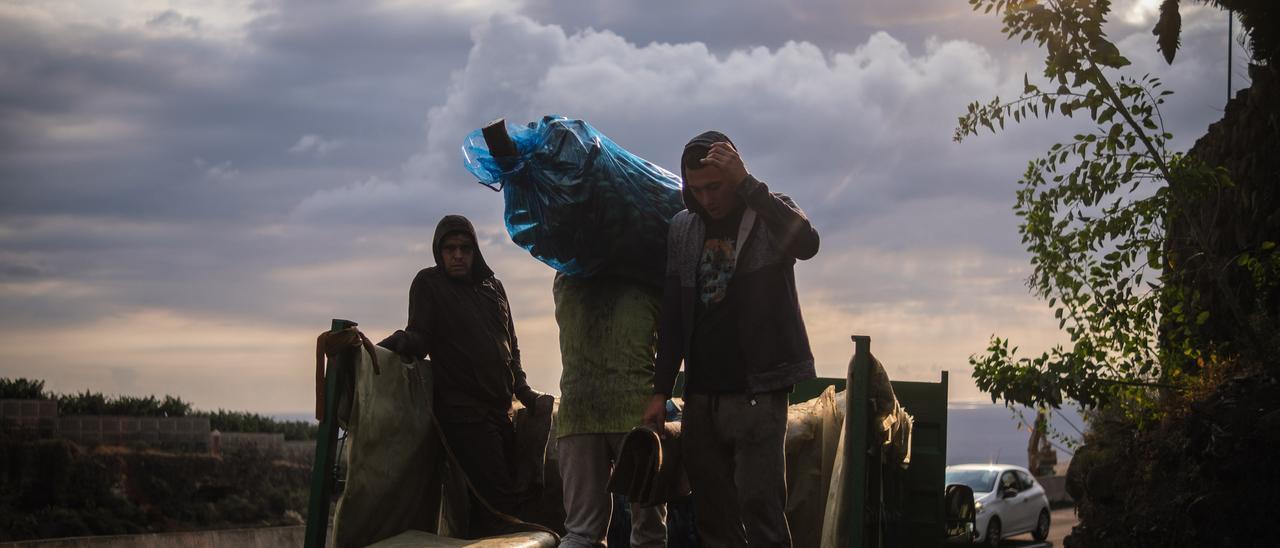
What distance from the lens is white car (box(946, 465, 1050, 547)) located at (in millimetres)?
19812

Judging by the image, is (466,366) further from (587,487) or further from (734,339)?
(734,339)

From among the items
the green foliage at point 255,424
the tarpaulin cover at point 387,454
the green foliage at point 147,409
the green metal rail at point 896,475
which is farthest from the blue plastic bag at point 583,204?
the green foliage at point 255,424

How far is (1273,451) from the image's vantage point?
10195mm

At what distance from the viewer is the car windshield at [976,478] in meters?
20.4

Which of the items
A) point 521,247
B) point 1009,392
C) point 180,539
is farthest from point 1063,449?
point 521,247

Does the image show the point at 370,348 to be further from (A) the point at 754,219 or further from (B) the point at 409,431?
(A) the point at 754,219

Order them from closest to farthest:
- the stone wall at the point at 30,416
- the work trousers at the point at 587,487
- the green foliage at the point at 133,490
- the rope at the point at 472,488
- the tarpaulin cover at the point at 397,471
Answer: the work trousers at the point at 587,487
the tarpaulin cover at the point at 397,471
the rope at the point at 472,488
the green foliage at the point at 133,490
the stone wall at the point at 30,416

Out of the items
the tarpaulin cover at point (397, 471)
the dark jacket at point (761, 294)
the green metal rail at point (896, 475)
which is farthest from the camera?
the tarpaulin cover at point (397, 471)

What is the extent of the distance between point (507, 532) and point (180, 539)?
3110mm

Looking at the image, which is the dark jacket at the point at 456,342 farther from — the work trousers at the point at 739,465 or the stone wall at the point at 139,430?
the stone wall at the point at 139,430

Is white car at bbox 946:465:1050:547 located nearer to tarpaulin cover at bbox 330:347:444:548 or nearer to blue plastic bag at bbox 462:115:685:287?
tarpaulin cover at bbox 330:347:444:548

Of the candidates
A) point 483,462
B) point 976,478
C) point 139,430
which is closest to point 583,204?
point 483,462

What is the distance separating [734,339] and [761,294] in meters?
0.18

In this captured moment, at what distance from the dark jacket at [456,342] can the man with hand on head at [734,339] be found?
1.46 metres
